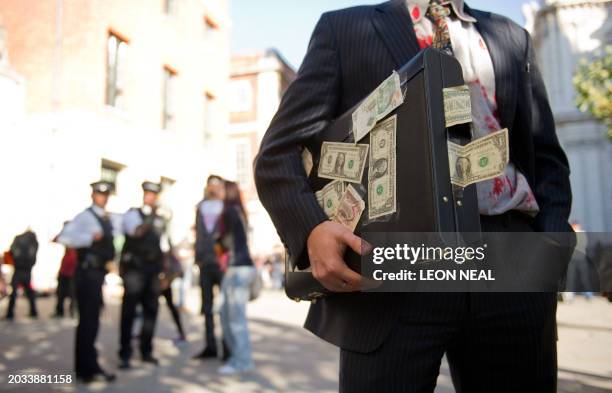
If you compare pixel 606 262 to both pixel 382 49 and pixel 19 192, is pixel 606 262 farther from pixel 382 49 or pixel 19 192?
pixel 19 192

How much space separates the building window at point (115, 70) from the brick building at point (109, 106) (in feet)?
0.10

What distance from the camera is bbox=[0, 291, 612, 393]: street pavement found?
473 cm

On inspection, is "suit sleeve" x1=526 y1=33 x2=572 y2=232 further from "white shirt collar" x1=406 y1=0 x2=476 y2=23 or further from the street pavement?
the street pavement

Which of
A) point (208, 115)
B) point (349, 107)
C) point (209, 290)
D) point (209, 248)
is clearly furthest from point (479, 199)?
point (208, 115)

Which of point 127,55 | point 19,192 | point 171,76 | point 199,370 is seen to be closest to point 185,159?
point 171,76

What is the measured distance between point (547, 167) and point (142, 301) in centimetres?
555

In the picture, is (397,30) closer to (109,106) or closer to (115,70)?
(109,106)

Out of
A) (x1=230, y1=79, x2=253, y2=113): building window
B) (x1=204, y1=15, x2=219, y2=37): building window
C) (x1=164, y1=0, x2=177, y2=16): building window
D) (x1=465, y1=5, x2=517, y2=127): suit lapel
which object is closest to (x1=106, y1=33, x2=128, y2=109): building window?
(x1=164, y1=0, x2=177, y2=16): building window

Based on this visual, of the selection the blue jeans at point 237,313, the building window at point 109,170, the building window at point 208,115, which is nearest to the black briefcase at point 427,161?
the blue jeans at point 237,313

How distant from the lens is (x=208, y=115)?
22.0m

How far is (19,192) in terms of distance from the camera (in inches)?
456

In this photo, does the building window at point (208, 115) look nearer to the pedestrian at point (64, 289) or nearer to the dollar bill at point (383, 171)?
the pedestrian at point (64, 289)

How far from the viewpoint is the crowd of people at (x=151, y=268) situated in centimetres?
527

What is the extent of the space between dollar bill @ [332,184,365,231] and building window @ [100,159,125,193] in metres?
15.4
